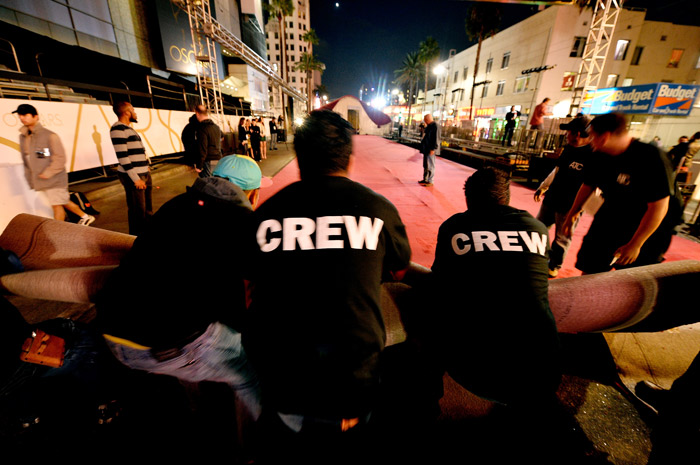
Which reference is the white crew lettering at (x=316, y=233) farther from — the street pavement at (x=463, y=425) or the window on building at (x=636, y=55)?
the window on building at (x=636, y=55)

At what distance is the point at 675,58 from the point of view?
23.6m

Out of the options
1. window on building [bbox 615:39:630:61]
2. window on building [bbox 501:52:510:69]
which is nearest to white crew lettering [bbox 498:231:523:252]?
window on building [bbox 615:39:630:61]

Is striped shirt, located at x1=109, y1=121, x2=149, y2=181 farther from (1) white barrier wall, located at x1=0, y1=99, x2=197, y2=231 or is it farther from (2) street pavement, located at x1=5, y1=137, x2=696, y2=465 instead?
(2) street pavement, located at x1=5, y1=137, x2=696, y2=465

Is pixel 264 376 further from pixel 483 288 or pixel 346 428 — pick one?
pixel 483 288

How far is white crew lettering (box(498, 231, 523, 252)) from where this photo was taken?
1.49m

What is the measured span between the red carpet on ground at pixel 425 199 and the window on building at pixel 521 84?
20292mm

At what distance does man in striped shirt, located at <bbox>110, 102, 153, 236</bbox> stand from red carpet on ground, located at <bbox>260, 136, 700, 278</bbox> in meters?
2.74

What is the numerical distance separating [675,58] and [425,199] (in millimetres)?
33384

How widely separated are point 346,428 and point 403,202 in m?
6.07

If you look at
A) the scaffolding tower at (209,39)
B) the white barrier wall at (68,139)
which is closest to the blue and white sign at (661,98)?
the scaffolding tower at (209,39)

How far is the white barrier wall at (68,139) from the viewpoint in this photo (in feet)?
12.1

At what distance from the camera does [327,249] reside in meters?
1.08

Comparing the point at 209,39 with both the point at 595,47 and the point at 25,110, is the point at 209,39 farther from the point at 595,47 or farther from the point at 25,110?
the point at 595,47

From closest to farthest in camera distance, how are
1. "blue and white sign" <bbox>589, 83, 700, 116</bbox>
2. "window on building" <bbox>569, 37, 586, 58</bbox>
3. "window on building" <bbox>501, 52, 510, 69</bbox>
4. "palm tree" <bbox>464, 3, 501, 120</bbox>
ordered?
"blue and white sign" <bbox>589, 83, 700, 116</bbox> → "window on building" <bbox>569, 37, 586, 58</bbox> → "window on building" <bbox>501, 52, 510, 69</bbox> → "palm tree" <bbox>464, 3, 501, 120</bbox>
